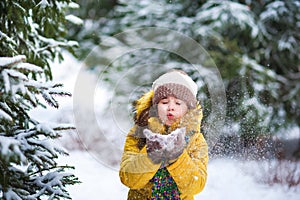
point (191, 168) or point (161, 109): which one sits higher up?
point (161, 109)

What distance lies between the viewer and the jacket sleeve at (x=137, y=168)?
6.11ft

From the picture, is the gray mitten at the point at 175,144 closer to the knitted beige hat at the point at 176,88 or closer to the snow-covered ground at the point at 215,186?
the knitted beige hat at the point at 176,88

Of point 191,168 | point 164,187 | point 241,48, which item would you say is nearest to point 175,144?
point 191,168

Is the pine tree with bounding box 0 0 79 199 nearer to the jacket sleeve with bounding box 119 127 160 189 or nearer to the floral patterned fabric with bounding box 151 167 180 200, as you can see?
the jacket sleeve with bounding box 119 127 160 189

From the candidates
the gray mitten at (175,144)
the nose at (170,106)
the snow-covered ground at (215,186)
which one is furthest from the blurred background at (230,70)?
the gray mitten at (175,144)

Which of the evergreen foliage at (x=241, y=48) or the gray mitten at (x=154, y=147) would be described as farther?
the evergreen foliage at (x=241, y=48)

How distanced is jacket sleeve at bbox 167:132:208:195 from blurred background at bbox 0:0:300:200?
2.88 m

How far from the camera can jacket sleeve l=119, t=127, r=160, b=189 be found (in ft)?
6.11

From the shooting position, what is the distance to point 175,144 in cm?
181

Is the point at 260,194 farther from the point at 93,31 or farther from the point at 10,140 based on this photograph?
the point at 93,31

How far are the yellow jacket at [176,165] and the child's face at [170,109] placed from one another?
0.03 meters

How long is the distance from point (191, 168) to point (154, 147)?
236mm

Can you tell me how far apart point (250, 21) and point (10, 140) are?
227 inches

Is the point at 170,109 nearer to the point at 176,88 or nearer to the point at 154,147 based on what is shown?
the point at 176,88
